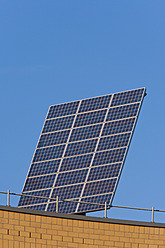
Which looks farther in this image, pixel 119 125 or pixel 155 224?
pixel 119 125

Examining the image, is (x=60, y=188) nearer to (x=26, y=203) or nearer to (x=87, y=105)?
(x=26, y=203)

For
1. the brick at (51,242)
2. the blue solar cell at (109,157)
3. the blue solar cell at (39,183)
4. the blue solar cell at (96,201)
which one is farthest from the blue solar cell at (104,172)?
the brick at (51,242)

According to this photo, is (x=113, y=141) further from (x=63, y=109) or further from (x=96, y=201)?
(x=63, y=109)

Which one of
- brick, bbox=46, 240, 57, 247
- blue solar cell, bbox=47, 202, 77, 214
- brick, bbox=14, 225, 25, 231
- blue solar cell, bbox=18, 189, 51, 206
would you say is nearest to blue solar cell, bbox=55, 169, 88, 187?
blue solar cell, bbox=18, 189, 51, 206

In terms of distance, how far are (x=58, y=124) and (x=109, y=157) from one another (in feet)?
15.2

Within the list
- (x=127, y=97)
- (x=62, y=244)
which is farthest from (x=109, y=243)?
(x=127, y=97)

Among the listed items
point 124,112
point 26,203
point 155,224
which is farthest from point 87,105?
point 155,224

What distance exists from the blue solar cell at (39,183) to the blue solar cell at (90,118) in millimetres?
3229

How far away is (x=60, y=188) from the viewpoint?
40.5 meters

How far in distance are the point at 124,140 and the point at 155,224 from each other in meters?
5.19

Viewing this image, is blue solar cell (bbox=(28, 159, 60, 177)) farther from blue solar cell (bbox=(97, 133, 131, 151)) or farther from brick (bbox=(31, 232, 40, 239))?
brick (bbox=(31, 232, 40, 239))

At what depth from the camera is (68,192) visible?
4006 cm

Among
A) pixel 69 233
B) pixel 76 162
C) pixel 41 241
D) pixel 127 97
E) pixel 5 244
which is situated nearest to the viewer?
pixel 5 244

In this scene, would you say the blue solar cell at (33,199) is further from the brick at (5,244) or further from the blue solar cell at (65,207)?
the brick at (5,244)
